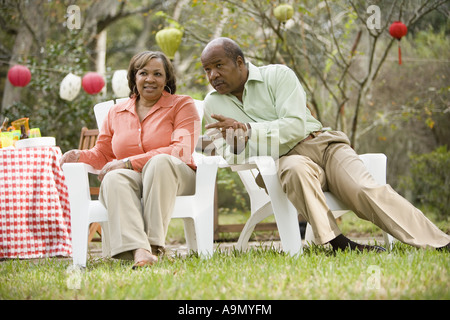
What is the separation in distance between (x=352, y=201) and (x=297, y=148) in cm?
46

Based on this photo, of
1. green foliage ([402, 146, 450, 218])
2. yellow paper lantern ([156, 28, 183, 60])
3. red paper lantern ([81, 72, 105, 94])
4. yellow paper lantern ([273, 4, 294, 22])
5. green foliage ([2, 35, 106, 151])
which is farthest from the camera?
green foliage ([2, 35, 106, 151])

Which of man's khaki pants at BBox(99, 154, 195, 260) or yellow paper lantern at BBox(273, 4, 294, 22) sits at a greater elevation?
yellow paper lantern at BBox(273, 4, 294, 22)

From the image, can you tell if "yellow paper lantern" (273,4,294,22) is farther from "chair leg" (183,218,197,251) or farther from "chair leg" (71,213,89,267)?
"chair leg" (71,213,89,267)

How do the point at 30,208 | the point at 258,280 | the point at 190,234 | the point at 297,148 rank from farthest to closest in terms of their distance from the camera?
the point at 30,208
the point at 190,234
the point at 297,148
the point at 258,280

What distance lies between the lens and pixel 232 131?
312 cm

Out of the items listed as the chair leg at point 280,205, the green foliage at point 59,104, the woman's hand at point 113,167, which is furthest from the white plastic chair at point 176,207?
the green foliage at point 59,104

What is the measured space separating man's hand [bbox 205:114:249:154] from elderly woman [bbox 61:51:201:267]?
302 mm

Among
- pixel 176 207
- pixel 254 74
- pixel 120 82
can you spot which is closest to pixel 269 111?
pixel 254 74

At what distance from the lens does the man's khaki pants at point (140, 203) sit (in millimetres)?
2953

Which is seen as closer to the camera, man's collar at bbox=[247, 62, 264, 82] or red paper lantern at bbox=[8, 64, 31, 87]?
man's collar at bbox=[247, 62, 264, 82]

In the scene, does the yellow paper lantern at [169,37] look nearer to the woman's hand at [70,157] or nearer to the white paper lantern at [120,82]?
the white paper lantern at [120,82]

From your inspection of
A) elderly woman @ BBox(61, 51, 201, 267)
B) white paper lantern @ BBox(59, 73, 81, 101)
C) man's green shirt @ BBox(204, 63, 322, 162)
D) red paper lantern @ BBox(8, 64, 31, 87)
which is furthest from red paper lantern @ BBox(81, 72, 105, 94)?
man's green shirt @ BBox(204, 63, 322, 162)

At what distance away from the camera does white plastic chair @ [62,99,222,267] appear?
3.11 meters

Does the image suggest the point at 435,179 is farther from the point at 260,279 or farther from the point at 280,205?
the point at 260,279
